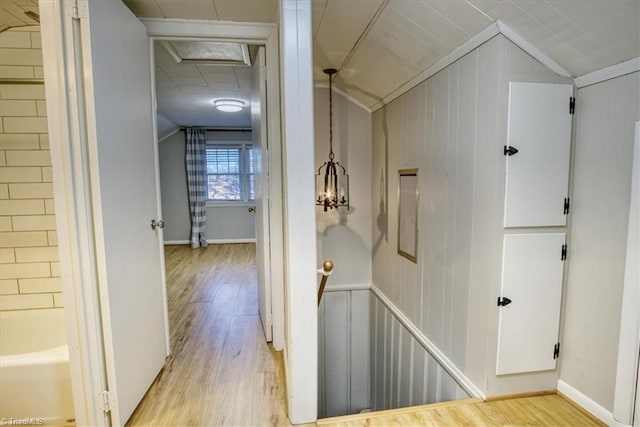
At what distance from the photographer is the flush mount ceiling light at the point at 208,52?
2.35 meters

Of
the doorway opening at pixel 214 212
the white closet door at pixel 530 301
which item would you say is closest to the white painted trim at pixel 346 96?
the doorway opening at pixel 214 212

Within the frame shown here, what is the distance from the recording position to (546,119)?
156cm

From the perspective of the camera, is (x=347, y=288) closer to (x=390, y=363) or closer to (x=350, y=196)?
(x=390, y=363)

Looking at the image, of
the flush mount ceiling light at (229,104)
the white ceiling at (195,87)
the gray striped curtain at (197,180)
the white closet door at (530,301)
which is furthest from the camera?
the gray striped curtain at (197,180)

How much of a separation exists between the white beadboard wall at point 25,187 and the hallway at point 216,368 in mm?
910

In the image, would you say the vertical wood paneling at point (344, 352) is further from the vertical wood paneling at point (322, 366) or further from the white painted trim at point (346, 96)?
the white painted trim at point (346, 96)

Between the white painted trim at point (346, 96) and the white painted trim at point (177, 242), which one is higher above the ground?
the white painted trim at point (346, 96)

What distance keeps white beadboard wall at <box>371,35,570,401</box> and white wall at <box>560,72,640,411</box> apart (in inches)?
7.2

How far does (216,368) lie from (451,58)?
233 cm

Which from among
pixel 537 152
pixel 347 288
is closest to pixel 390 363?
pixel 347 288

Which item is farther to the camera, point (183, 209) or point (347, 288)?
point (183, 209)

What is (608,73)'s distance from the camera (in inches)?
55.6

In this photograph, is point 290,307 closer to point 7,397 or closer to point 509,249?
point 509,249

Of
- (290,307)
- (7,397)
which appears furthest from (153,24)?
(7,397)
